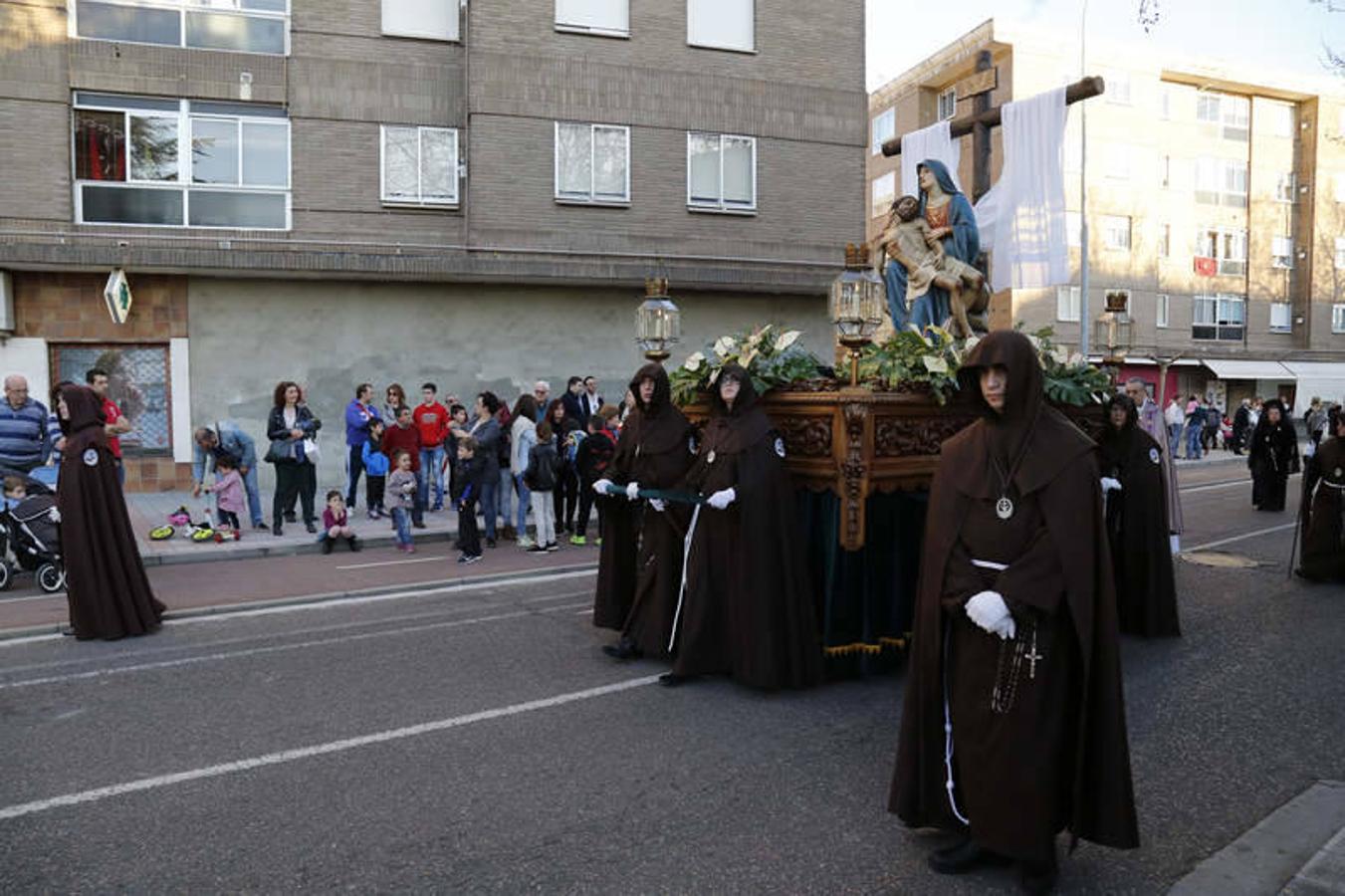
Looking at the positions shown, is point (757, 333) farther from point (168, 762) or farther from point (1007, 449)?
point (168, 762)

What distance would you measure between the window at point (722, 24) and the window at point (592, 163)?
2.64 m

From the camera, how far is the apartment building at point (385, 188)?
17.6 m

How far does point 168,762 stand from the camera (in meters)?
5.18

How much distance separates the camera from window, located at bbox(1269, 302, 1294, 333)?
44062 millimetres

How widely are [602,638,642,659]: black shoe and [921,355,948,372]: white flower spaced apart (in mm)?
2842

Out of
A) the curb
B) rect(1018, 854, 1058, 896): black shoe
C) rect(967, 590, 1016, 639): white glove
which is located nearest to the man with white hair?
the curb

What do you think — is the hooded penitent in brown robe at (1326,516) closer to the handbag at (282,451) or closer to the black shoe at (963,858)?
the black shoe at (963,858)

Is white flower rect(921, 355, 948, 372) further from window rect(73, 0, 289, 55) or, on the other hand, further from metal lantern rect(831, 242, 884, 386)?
window rect(73, 0, 289, 55)

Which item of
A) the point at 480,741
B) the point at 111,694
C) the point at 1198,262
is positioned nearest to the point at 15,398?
the point at 111,694

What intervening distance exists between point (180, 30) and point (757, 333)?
16.0m

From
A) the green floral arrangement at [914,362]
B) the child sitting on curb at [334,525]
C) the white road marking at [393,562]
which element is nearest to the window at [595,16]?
the child sitting on curb at [334,525]

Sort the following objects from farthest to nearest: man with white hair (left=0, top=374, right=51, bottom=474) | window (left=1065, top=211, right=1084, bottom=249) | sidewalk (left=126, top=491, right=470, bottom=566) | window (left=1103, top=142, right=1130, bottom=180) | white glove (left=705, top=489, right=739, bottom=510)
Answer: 1. window (left=1103, top=142, right=1130, bottom=180)
2. window (left=1065, top=211, right=1084, bottom=249)
3. sidewalk (left=126, top=491, right=470, bottom=566)
4. man with white hair (left=0, top=374, right=51, bottom=474)
5. white glove (left=705, top=489, right=739, bottom=510)

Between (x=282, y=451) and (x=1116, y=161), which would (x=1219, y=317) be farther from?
(x=282, y=451)

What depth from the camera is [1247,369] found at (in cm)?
4134
